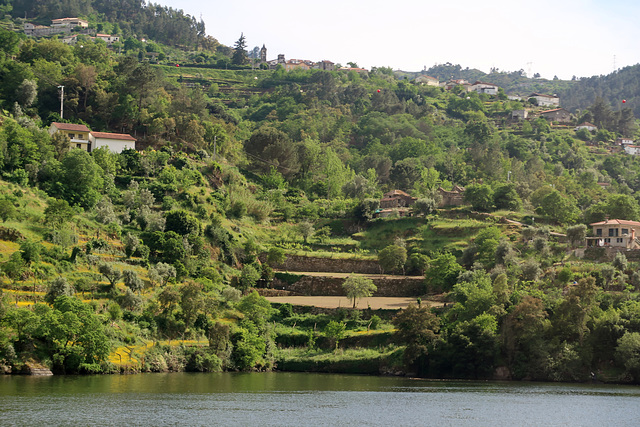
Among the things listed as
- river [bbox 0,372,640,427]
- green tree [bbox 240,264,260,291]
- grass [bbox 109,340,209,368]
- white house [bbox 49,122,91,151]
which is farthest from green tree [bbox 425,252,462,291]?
white house [bbox 49,122,91,151]

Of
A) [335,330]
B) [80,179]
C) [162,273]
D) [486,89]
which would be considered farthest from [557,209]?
[486,89]

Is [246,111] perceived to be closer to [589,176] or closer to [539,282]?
[589,176]

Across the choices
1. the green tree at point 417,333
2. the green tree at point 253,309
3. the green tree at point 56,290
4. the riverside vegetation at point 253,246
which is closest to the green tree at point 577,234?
the riverside vegetation at point 253,246

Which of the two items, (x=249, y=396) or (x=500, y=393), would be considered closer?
(x=249, y=396)

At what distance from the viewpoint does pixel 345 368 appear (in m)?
63.6

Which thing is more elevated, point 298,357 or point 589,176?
point 589,176

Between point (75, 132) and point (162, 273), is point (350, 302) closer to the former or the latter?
point (162, 273)

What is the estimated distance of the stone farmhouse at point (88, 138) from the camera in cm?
8588

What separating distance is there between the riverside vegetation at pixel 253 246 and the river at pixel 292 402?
4.21 meters

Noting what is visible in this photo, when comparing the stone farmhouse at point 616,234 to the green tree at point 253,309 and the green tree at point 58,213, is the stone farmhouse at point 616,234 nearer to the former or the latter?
the green tree at point 253,309

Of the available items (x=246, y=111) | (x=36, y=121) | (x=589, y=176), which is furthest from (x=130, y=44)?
(x=589, y=176)

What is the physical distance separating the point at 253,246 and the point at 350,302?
11647mm

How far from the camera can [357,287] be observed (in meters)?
69.8

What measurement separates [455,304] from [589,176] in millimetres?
59935
